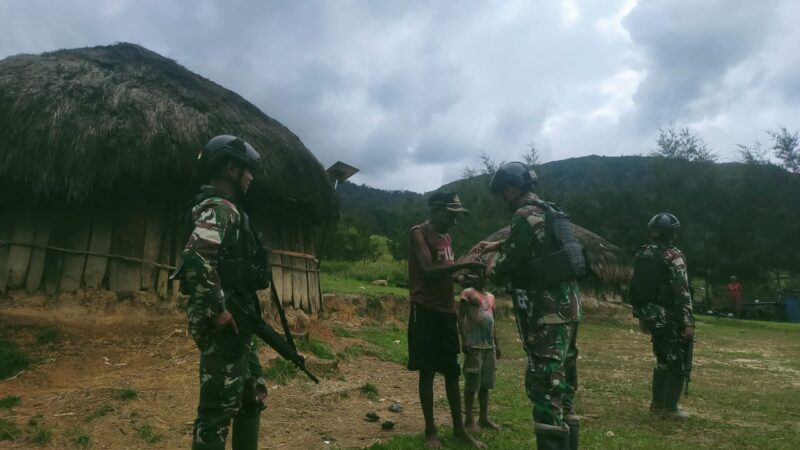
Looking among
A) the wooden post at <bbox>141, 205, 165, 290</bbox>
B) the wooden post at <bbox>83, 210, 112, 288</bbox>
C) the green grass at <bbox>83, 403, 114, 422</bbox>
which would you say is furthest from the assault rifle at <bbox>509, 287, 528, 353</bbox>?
the wooden post at <bbox>83, 210, 112, 288</bbox>

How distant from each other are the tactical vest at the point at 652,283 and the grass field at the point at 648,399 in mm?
1210

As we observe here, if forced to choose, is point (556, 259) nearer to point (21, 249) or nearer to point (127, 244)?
point (127, 244)

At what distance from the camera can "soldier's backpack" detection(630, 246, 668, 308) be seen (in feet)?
19.0

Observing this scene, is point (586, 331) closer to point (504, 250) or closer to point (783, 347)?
point (783, 347)

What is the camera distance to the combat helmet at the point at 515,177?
384 centimetres

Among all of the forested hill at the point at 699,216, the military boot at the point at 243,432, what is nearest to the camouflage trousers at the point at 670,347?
the military boot at the point at 243,432

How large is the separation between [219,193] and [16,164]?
4810 millimetres

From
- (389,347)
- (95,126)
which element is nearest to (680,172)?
(389,347)

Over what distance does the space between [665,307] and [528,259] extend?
9.74 feet

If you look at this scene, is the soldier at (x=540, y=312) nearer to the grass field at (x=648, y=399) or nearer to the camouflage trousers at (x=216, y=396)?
the grass field at (x=648, y=399)

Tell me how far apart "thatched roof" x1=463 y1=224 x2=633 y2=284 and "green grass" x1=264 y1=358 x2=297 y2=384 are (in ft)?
43.4

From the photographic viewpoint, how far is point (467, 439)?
4.31 metres

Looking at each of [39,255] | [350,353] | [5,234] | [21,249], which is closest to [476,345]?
[350,353]

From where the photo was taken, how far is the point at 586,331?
51.8 feet
